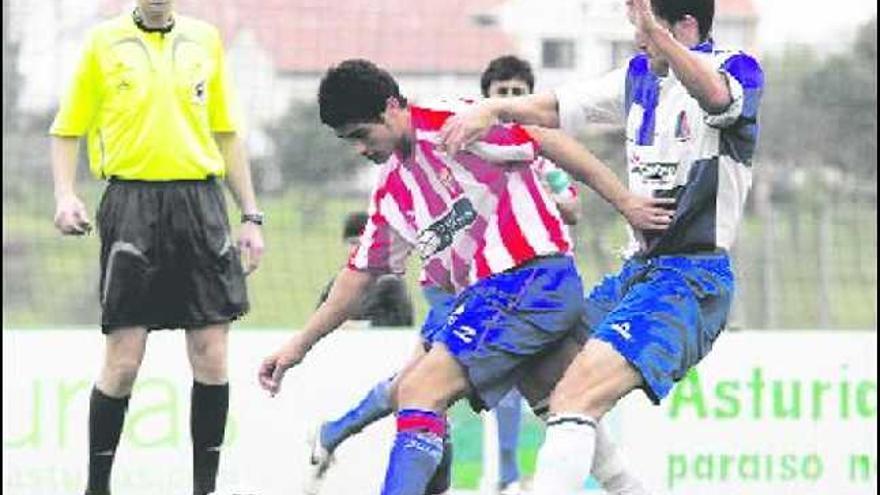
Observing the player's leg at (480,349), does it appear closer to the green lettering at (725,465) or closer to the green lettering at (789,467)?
the green lettering at (725,465)

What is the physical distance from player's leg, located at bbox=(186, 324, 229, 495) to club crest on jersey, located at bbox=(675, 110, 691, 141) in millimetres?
2293

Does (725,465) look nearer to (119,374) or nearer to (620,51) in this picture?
(620,51)

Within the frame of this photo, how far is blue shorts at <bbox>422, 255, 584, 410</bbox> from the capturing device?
7758 millimetres

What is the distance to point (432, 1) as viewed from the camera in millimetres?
12602

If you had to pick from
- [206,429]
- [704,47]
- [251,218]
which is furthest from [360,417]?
[704,47]

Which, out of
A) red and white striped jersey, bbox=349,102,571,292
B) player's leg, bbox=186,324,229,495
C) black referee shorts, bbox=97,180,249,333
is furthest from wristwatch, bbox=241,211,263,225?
red and white striped jersey, bbox=349,102,571,292

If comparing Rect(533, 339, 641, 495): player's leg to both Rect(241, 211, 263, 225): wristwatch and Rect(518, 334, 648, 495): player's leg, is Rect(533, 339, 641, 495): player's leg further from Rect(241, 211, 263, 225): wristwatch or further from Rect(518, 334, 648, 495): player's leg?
Rect(241, 211, 263, 225): wristwatch

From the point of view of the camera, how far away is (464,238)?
7938 mm

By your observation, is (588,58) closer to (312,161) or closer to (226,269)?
(312,161)

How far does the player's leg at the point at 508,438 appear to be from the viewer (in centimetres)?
1098

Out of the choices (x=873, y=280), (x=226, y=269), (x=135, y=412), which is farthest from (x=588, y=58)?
(x=226, y=269)

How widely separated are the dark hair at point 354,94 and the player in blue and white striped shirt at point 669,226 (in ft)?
1.44

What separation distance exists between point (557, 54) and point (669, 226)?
5197 mm

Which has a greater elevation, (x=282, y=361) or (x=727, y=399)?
(x=282, y=361)
